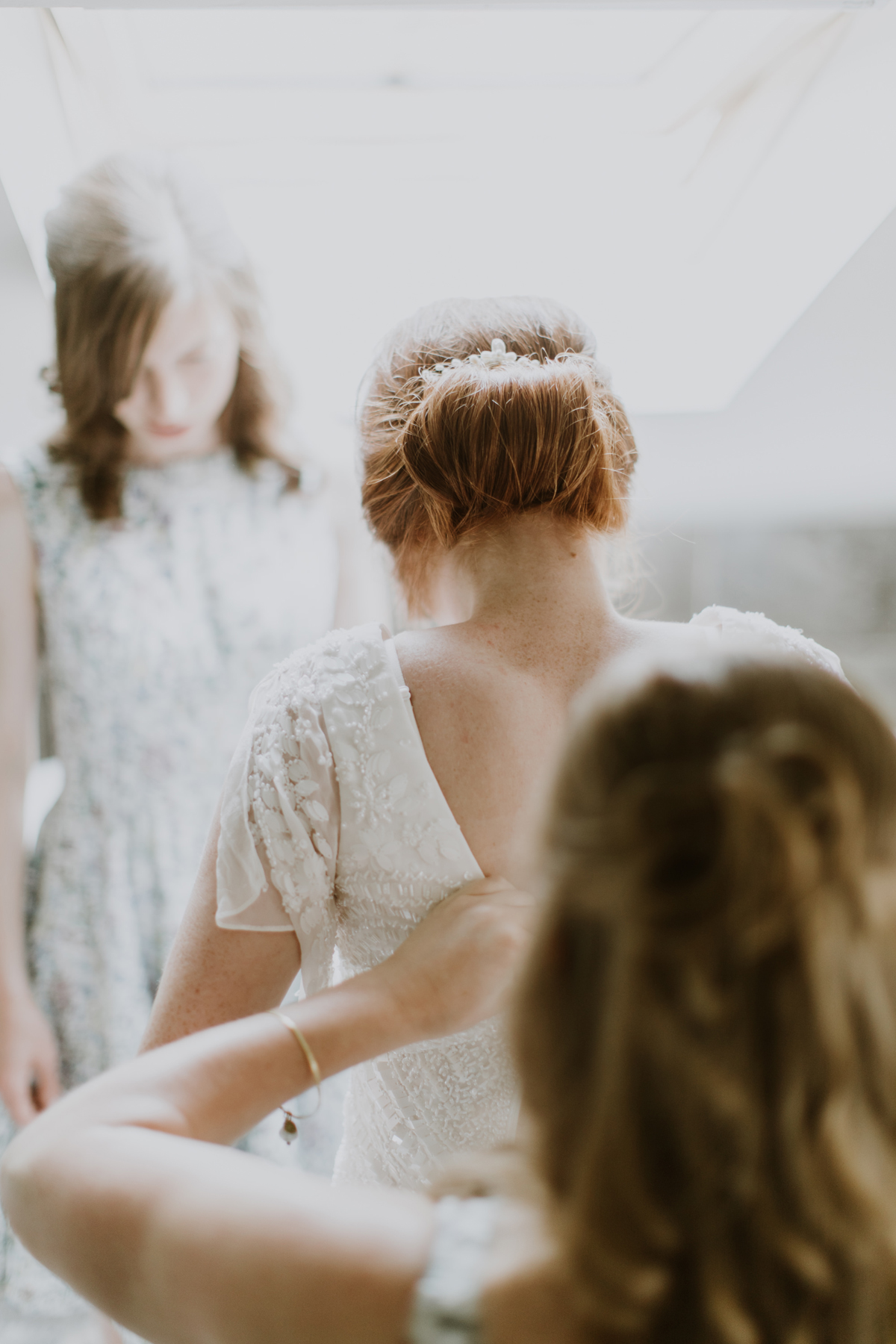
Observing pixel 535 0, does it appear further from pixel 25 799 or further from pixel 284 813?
pixel 25 799

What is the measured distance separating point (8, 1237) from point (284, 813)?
3.18 feet

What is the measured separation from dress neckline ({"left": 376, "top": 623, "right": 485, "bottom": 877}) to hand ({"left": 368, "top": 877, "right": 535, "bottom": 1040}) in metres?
0.05

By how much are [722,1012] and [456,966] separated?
1.06 ft

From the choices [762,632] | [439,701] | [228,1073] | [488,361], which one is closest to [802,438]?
[762,632]

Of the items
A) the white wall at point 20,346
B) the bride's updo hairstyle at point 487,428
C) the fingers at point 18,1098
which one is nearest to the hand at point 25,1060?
the fingers at point 18,1098

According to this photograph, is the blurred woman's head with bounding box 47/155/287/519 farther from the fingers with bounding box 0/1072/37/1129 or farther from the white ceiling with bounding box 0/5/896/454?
the fingers with bounding box 0/1072/37/1129

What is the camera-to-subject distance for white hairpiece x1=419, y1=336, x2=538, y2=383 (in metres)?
A: 0.74

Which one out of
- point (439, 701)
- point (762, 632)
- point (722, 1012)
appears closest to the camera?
point (722, 1012)

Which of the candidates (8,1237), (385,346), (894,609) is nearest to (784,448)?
(894,609)

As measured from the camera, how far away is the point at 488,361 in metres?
0.75

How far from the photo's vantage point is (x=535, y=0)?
0.90m

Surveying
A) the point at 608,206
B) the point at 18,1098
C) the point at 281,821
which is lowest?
the point at 18,1098

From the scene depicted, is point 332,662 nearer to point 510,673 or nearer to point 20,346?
point 510,673

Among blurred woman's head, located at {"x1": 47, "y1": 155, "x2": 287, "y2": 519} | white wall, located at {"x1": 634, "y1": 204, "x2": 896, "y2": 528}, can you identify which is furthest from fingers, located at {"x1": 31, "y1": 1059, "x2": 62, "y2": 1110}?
white wall, located at {"x1": 634, "y1": 204, "x2": 896, "y2": 528}
